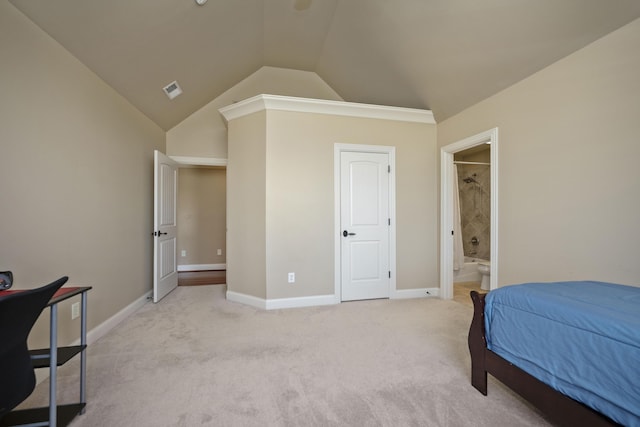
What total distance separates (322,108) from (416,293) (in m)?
2.72

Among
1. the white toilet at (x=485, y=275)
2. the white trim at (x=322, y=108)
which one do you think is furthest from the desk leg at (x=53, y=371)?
the white toilet at (x=485, y=275)

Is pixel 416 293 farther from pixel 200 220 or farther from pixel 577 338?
pixel 200 220

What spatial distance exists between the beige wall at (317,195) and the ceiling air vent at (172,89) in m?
0.74

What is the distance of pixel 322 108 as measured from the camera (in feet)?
11.6

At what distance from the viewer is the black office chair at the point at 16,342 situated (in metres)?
0.94

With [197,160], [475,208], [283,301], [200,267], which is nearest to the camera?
[283,301]

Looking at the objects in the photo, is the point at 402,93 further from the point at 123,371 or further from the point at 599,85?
the point at 123,371

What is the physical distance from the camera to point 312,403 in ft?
5.49

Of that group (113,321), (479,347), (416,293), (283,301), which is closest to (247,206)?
(283,301)

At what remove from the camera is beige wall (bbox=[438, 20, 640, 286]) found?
1864mm

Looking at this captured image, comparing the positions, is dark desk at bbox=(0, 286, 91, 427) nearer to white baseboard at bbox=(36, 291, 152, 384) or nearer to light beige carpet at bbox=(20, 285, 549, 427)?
light beige carpet at bbox=(20, 285, 549, 427)

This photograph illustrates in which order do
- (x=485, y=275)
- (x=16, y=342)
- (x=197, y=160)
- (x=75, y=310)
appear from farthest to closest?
(x=197, y=160), (x=485, y=275), (x=75, y=310), (x=16, y=342)

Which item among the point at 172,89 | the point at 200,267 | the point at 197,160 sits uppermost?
the point at 172,89

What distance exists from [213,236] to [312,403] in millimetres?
5137
